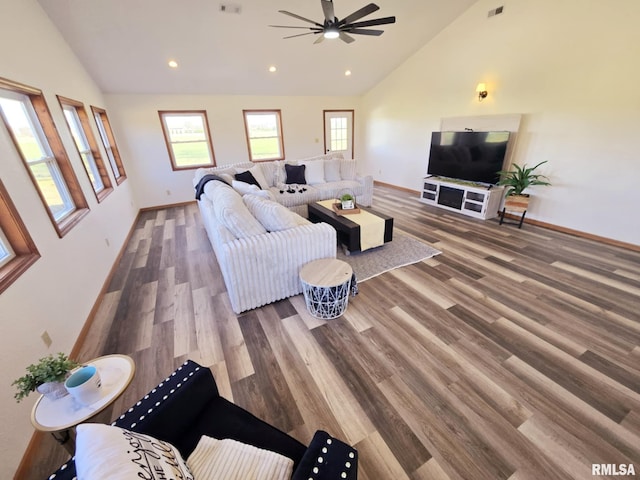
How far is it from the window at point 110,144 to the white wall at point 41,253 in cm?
106

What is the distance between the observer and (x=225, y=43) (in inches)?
162

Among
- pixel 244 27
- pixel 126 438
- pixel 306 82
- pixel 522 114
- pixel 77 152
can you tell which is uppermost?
pixel 244 27

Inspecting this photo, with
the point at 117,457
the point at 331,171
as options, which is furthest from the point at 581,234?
the point at 117,457

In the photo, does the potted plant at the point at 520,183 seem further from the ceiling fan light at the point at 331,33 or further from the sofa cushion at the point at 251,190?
the sofa cushion at the point at 251,190

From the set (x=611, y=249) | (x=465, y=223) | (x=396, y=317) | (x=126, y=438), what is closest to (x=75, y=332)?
(x=126, y=438)

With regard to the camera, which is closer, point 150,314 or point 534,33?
point 150,314

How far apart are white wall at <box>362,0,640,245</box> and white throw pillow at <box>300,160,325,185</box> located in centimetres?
271

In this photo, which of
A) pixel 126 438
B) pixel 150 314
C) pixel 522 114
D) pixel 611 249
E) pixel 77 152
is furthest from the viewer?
pixel 522 114

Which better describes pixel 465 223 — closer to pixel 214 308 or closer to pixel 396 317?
pixel 396 317

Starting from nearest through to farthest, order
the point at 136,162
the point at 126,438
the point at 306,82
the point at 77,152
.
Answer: the point at 126,438, the point at 77,152, the point at 136,162, the point at 306,82

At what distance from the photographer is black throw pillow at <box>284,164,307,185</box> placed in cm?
501

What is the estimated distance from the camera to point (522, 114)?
4.00m

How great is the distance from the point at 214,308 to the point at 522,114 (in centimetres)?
503

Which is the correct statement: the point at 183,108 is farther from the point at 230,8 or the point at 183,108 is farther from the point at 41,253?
the point at 41,253
